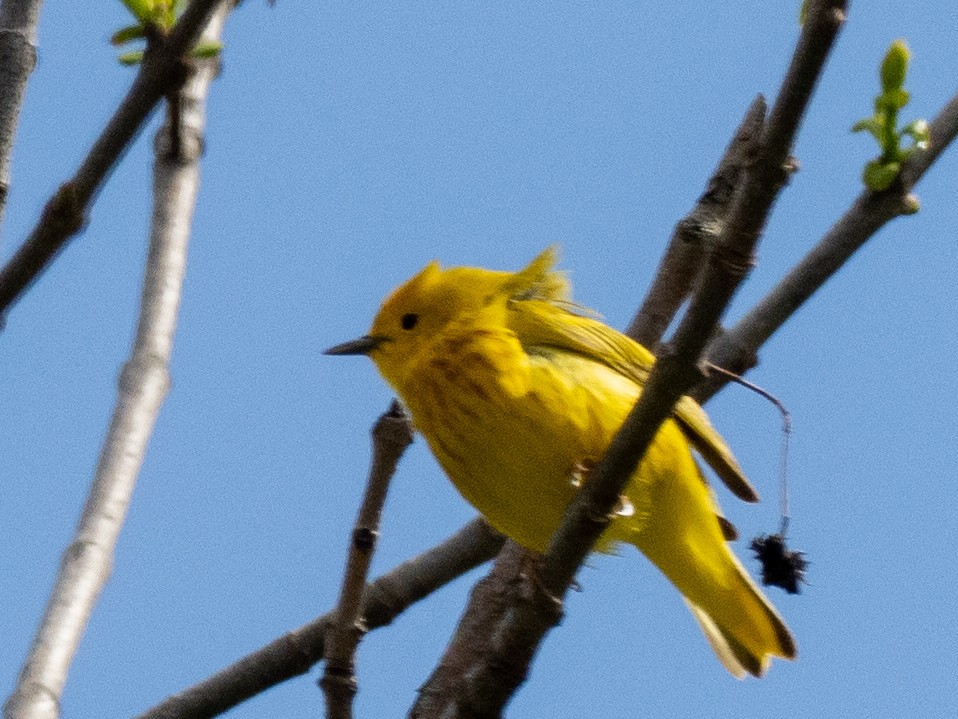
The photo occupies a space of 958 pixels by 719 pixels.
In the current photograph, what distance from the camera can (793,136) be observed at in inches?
88.4

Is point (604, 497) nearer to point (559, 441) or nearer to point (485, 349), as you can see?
point (559, 441)

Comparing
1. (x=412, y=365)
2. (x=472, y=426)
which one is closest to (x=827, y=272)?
(x=472, y=426)

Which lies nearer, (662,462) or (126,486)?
(126,486)

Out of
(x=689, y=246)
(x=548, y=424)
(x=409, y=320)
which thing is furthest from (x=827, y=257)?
(x=409, y=320)

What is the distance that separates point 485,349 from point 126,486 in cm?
136

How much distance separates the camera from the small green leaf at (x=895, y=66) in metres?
2.62

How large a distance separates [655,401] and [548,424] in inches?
50.2

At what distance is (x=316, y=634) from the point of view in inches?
160

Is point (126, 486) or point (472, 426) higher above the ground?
point (472, 426)

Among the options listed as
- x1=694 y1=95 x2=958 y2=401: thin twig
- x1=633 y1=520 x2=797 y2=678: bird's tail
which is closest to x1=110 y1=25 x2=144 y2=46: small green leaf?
x1=694 y1=95 x2=958 y2=401: thin twig

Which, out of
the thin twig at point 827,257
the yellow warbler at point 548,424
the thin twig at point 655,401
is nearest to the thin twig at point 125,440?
the thin twig at point 655,401

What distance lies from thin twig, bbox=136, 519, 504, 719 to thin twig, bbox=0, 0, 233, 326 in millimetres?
1605

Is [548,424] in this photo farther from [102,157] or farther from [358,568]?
[102,157]

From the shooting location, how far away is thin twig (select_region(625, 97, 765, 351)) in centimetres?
443
